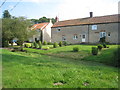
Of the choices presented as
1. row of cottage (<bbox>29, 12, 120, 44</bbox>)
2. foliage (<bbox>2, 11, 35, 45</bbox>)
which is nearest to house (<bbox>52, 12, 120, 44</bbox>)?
row of cottage (<bbox>29, 12, 120, 44</bbox>)

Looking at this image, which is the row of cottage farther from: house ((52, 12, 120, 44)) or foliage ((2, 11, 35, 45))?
foliage ((2, 11, 35, 45))

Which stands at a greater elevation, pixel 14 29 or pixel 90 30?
pixel 90 30

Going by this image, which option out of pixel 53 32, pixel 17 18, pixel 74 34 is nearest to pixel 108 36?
pixel 74 34

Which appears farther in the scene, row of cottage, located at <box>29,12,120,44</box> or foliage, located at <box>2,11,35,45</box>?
row of cottage, located at <box>29,12,120,44</box>

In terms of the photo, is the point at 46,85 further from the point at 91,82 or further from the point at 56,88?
the point at 91,82

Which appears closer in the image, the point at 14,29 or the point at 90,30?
the point at 14,29

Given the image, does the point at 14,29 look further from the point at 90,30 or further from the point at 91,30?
the point at 91,30

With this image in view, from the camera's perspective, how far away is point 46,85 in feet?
13.8

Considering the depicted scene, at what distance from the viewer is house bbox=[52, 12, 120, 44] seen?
2867 centimetres

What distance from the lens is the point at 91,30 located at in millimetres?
31469

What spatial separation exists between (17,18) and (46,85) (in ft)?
88.3

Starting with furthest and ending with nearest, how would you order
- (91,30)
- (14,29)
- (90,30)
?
(90,30)
(91,30)
(14,29)

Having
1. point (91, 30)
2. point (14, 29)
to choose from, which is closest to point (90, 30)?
point (91, 30)

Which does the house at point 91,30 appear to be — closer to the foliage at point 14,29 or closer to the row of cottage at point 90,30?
the row of cottage at point 90,30
